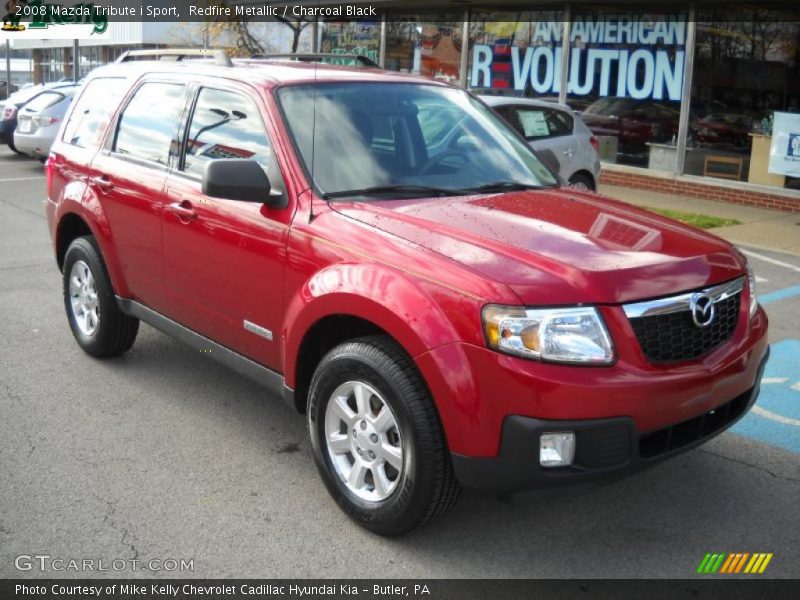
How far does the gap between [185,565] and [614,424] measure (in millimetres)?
1680

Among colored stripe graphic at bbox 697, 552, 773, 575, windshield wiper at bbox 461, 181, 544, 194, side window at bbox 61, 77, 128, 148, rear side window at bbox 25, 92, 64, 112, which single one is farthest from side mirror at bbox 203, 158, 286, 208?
rear side window at bbox 25, 92, 64, 112

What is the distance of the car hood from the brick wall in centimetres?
997

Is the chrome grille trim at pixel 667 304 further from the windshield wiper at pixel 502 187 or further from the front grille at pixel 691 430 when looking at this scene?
the windshield wiper at pixel 502 187

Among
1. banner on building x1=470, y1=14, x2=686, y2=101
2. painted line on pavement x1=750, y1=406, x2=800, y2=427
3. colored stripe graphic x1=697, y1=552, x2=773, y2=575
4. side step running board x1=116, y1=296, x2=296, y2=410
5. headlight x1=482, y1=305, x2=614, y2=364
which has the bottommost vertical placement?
colored stripe graphic x1=697, y1=552, x2=773, y2=575

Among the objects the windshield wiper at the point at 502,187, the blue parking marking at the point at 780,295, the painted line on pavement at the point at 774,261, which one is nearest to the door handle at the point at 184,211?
the windshield wiper at the point at 502,187

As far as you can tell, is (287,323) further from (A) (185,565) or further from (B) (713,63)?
(B) (713,63)

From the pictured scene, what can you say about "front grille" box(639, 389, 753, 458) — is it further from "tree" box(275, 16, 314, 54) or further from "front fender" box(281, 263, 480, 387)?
"tree" box(275, 16, 314, 54)

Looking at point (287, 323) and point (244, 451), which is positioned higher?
point (287, 323)

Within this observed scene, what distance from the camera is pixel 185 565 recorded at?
11.8 feet

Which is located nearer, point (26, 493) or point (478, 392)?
point (478, 392)

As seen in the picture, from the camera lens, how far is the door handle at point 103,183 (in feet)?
17.9

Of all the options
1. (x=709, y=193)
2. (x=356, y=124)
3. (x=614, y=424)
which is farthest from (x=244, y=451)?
(x=709, y=193)

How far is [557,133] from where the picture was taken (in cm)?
1149

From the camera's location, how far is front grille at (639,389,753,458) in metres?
3.48
